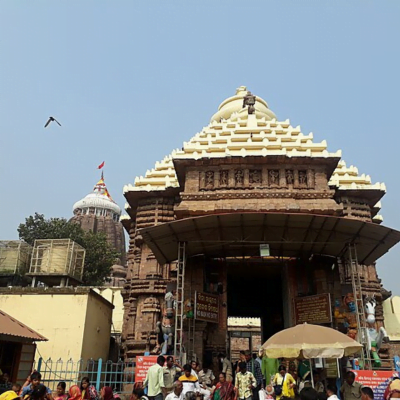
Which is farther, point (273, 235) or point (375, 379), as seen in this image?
point (273, 235)

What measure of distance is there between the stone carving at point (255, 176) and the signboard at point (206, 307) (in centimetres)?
481

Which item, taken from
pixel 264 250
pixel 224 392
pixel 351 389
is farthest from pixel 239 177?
pixel 351 389

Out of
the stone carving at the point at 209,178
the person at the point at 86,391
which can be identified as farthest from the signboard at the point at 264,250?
the person at the point at 86,391

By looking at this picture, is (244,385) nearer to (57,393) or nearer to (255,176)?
(57,393)

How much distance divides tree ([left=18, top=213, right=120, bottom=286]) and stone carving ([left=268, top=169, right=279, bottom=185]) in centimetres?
2064

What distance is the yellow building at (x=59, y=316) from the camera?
14.0 m

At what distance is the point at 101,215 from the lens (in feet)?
228

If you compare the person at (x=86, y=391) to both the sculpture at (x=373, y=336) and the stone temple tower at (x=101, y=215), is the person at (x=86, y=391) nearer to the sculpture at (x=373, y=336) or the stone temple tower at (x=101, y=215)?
the sculpture at (x=373, y=336)

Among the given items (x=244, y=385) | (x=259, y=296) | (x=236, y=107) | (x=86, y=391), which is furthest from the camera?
(x=236, y=107)

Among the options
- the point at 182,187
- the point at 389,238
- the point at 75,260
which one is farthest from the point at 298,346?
the point at 75,260

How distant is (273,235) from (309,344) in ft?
21.3

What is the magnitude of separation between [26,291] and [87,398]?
8223mm

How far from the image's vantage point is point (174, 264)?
17969mm

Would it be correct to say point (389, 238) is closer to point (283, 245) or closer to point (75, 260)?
point (283, 245)
